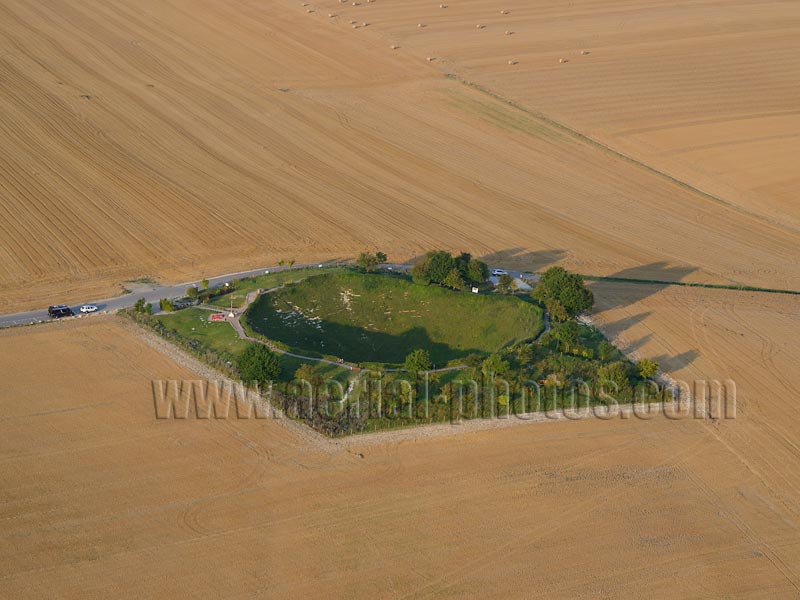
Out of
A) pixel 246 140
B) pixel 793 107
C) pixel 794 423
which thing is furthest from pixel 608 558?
pixel 793 107

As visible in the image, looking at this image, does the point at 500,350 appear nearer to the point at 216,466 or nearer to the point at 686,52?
the point at 216,466

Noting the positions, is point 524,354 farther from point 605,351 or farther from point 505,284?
point 505,284

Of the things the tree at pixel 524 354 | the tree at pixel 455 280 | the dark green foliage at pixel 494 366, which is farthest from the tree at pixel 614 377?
the tree at pixel 455 280

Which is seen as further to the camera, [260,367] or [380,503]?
[260,367]

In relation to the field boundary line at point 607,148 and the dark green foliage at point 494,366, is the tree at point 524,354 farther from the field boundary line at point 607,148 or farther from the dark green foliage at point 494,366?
the field boundary line at point 607,148

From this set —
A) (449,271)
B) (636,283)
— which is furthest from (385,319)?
(636,283)

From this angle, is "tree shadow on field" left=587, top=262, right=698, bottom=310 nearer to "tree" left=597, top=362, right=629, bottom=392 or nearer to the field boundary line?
"tree" left=597, top=362, right=629, bottom=392
